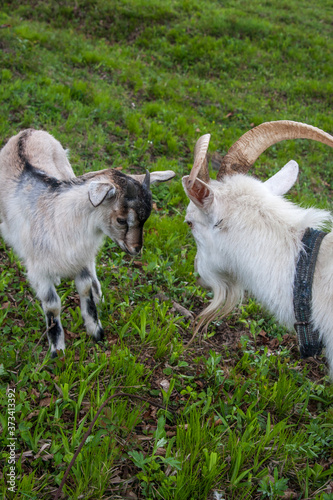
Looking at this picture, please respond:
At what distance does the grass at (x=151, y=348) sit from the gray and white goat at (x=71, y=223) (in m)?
0.35

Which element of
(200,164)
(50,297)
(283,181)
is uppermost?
(200,164)

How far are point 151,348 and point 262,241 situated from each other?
134cm

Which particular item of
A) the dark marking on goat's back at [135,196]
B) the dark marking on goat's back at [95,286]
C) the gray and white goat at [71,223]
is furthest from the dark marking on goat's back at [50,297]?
the dark marking on goat's back at [135,196]

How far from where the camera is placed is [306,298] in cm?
243

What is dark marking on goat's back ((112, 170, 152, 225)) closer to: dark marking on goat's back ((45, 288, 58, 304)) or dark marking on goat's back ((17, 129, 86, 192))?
dark marking on goat's back ((17, 129, 86, 192))

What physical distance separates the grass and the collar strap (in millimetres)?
549

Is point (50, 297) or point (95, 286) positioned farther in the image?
point (95, 286)

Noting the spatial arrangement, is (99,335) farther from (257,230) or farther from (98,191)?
(257,230)

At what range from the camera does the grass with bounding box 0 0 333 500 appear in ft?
8.09

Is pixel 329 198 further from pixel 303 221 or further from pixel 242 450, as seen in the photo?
pixel 242 450

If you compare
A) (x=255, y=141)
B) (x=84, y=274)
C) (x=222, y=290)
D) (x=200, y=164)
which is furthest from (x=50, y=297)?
(x=255, y=141)

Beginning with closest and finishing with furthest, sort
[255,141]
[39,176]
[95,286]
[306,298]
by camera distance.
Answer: [306,298] < [255,141] < [39,176] < [95,286]

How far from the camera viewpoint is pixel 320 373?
356 centimetres

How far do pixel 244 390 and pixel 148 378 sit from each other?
2.32 feet
